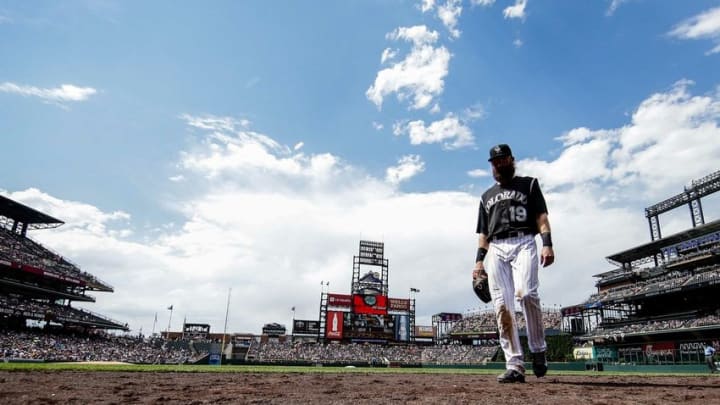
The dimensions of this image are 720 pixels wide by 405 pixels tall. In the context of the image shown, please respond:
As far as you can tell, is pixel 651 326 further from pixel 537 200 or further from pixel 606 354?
pixel 537 200

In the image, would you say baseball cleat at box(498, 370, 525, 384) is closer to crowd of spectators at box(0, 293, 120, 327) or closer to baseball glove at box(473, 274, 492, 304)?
baseball glove at box(473, 274, 492, 304)

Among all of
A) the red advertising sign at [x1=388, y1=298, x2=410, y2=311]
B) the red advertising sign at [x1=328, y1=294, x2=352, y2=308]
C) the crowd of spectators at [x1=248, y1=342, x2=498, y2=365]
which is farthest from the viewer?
the red advertising sign at [x1=388, y1=298, x2=410, y2=311]

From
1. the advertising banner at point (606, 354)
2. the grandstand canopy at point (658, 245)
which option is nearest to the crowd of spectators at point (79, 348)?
the advertising banner at point (606, 354)

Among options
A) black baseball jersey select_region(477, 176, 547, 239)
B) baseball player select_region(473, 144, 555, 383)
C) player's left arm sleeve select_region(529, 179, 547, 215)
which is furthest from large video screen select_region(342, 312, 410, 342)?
player's left arm sleeve select_region(529, 179, 547, 215)

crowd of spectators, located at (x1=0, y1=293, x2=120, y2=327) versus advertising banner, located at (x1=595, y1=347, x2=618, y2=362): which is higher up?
crowd of spectators, located at (x1=0, y1=293, x2=120, y2=327)

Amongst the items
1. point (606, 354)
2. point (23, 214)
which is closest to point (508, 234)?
point (606, 354)

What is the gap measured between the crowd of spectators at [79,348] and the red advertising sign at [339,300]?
57.3 ft

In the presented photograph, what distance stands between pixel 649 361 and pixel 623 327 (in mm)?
9902

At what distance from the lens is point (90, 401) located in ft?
12.1

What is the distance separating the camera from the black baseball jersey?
5.13 metres

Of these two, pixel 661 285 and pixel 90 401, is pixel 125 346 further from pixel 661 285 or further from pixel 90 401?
pixel 661 285

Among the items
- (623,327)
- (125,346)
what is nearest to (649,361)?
(623,327)

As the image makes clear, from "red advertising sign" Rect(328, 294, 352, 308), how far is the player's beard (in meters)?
49.7

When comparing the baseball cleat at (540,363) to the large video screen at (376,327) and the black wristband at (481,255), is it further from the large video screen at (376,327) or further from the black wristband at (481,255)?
the large video screen at (376,327)
